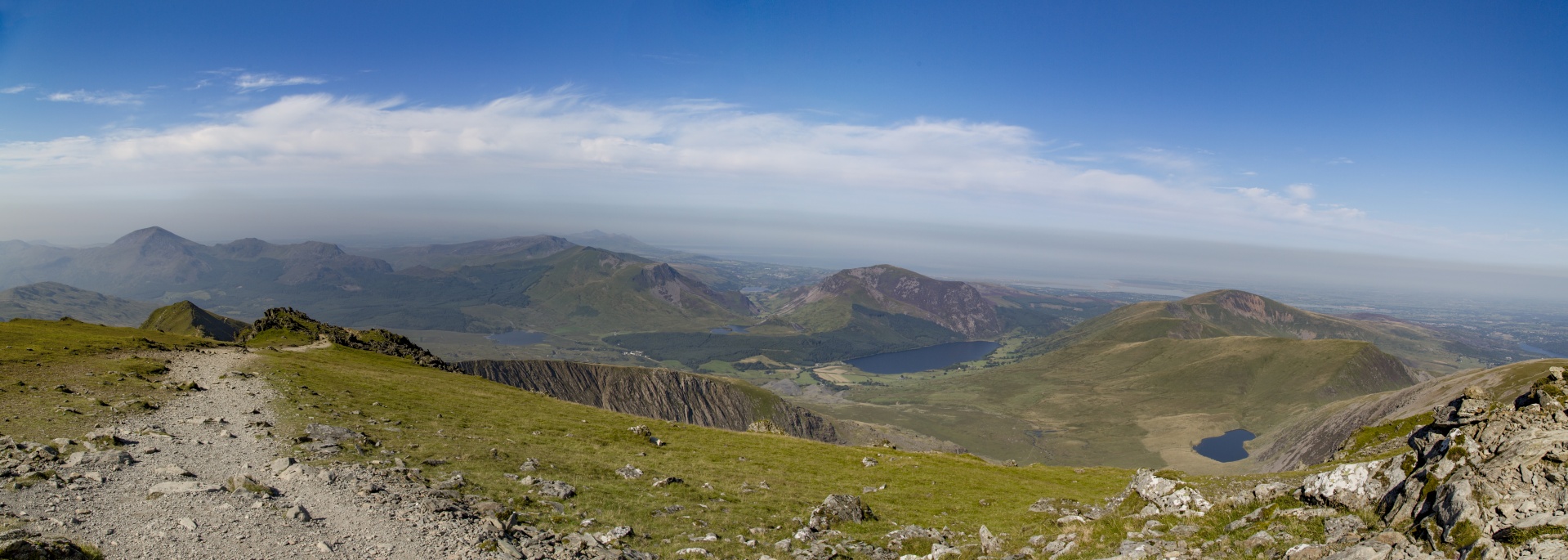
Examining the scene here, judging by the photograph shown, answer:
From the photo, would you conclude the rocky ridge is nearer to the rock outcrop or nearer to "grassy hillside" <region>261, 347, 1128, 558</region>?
"grassy hillside" <region>261, 347, 1128, 558</region>

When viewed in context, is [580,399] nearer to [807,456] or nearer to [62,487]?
[807,456]

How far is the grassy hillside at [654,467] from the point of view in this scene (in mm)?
25516

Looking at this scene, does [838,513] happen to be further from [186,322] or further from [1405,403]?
[1405,403]

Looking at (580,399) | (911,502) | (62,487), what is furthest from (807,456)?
(580,399)

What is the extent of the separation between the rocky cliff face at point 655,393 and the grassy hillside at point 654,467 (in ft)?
307

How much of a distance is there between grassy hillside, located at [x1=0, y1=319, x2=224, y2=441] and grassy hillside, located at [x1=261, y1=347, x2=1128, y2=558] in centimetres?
682

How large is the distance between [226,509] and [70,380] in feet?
100

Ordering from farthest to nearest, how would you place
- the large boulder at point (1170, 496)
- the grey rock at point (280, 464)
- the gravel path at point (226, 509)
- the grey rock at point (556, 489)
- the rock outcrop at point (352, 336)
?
the rock outcrop at point (352, 336)
the grey rock at point (556, 489)
the grey rock at point (280, 464)
the large boulder at point (1170, 496)
the gravel path at point (226, 509)

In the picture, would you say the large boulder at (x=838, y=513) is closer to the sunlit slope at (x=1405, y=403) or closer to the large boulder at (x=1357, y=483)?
the large boulder at (x=1357, y=483)

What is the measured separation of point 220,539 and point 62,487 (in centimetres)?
750

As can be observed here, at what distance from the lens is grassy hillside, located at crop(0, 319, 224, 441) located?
88.0 ft

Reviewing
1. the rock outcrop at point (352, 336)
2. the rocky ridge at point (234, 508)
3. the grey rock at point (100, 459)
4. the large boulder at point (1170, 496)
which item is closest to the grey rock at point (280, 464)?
the rocky ridge at point (234, 508)

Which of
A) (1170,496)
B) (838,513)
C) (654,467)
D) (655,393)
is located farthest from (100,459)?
(655,393)

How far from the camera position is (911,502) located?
33531 mm
